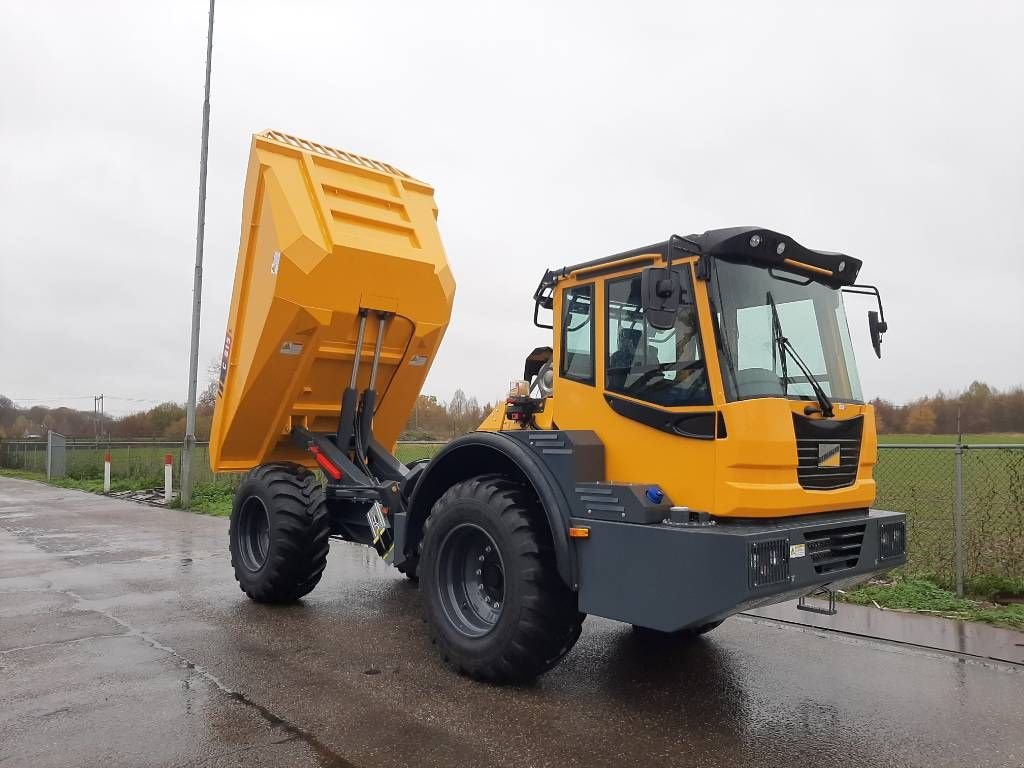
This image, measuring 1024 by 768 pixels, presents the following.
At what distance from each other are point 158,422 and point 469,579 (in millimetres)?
38962

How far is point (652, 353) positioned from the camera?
4.52 metres

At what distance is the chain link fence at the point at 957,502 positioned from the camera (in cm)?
673

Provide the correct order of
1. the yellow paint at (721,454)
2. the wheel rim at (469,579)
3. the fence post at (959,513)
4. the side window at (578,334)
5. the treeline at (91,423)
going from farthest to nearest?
the treeline at (91,423) → the fence post at (959,513) → the wheel rim at (469,579) → the side window at (578,334) → the yellow paint at (721,454)

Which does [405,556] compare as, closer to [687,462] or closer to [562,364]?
[562,364]

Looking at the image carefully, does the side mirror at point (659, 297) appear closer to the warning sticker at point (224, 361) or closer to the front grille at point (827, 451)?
the front grille at point (827, 451)

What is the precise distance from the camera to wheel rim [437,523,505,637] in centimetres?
506

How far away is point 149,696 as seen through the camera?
4555 mm

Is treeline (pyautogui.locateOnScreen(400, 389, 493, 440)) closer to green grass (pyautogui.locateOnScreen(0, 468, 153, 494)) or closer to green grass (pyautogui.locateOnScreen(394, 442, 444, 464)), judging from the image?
green grass (pyautogui.locateOnScreen(394, 442, 444, 464))

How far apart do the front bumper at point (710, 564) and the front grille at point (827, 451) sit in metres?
0.23

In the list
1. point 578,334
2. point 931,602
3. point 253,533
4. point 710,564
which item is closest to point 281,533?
point 253,533

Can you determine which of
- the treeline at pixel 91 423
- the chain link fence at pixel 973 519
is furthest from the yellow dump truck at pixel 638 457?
the treeline at pixel 91 423

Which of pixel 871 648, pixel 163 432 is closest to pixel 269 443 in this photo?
pixel 871 648

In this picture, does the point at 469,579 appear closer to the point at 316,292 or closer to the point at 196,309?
the point at 316,292

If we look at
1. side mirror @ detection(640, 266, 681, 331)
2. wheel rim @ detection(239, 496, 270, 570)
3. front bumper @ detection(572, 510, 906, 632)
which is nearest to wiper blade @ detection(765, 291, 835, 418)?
front bumper @ detection(572, 510, 906, 632)
